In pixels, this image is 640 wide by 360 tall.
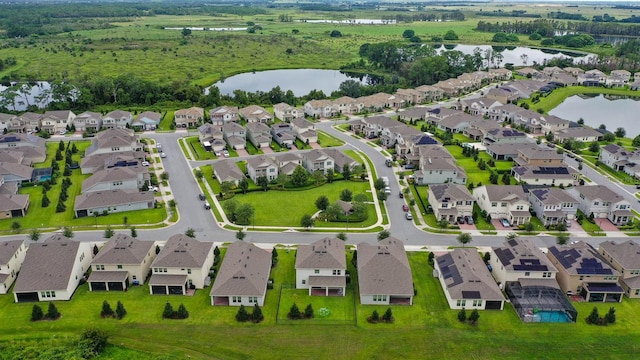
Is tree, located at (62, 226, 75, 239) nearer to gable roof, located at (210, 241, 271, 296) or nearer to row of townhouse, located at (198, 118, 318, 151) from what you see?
gable roof, located at (210, 241, 271, 296)

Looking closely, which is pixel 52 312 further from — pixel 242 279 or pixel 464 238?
pixel 464 238

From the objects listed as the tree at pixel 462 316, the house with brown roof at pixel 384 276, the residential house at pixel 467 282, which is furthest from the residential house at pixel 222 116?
the tree at pixel 462 316

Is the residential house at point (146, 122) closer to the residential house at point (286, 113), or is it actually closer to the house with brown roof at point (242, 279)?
the residential house at point (286, 113)

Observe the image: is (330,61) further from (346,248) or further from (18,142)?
(346,248)

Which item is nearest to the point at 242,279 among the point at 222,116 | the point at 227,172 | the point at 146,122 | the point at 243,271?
the point at 243,271

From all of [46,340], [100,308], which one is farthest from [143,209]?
[46,340]

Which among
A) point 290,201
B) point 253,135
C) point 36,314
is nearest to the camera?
point 36,314

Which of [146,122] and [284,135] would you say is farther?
[146,122]
